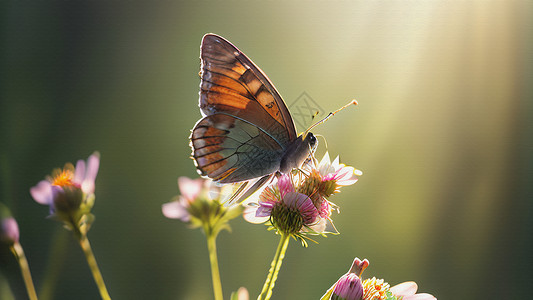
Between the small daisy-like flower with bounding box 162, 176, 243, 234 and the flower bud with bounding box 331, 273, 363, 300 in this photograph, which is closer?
the flower bud with bounding box 331, 273, 363, 300

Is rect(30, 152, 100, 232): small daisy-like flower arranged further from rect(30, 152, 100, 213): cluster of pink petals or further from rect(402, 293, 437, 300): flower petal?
rect(402, 293, 437, 300): flower petal

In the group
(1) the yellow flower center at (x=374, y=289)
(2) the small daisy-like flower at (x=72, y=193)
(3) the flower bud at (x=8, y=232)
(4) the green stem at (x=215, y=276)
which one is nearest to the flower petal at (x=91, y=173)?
(2) the small daisy-like flower at (x=72, y=193)

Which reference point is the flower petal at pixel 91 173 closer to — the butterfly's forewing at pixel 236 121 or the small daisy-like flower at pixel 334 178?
the butterfly's forewing at pixel 236 121

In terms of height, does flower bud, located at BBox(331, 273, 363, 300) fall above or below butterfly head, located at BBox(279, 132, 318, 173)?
below

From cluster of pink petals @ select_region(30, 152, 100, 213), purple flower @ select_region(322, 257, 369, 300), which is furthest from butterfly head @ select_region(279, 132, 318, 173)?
cluster of pink petals @ select_region(30, 152, 100, 213)

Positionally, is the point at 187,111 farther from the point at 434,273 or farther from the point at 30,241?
the point at 434,273

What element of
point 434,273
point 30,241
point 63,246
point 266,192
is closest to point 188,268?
point 63,246

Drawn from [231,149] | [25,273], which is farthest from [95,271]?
[231,149]
